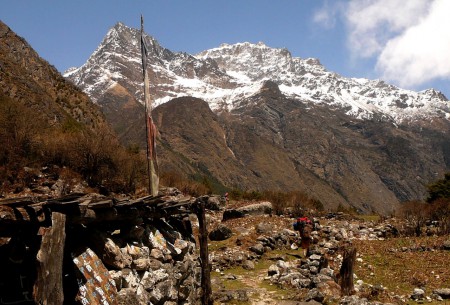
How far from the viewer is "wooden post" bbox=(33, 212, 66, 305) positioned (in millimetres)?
5504

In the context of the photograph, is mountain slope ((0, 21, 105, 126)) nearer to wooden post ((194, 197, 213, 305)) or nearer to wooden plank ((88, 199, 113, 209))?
wooden post ((194, 197, 213, 305))

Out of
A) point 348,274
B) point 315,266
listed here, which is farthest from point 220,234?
point 348,274

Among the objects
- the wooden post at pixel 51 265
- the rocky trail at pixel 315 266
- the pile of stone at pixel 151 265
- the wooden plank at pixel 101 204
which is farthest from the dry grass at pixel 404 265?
the wooden post at pixel 51 265

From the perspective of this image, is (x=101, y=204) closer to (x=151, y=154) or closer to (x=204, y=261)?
(x=151, y=154)

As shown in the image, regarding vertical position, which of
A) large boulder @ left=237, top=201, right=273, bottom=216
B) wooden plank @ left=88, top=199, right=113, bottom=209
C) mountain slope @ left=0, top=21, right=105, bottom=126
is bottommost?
large boulder @ left=237, top=201, right=273, bottom=216

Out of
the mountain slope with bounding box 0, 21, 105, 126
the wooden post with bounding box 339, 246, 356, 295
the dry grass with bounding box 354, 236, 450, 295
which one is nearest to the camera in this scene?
the wooden post with bounding box 339, 246, 356, 295

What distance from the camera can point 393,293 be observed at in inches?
557

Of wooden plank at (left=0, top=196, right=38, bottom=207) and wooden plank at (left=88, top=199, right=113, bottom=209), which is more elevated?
wooden plank at (left=0, top=196, right=38, bottom=207)

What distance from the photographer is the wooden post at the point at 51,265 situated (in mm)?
5504

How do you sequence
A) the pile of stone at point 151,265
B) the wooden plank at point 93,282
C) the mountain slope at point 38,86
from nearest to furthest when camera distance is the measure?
the wooden plank at point 93,282
the pile of stone at point 151,265
the mountain slope at point 38,86

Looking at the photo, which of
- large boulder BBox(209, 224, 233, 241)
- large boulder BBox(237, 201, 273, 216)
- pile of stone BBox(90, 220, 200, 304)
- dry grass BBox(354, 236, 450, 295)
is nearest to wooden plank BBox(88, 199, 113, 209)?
pile of stone BBox(90, 220, 200, 304)

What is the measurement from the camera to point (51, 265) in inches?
223

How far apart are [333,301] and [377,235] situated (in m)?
16.5

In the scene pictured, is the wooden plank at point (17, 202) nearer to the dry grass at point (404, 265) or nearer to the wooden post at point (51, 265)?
the wooden post at point (51, 265)
